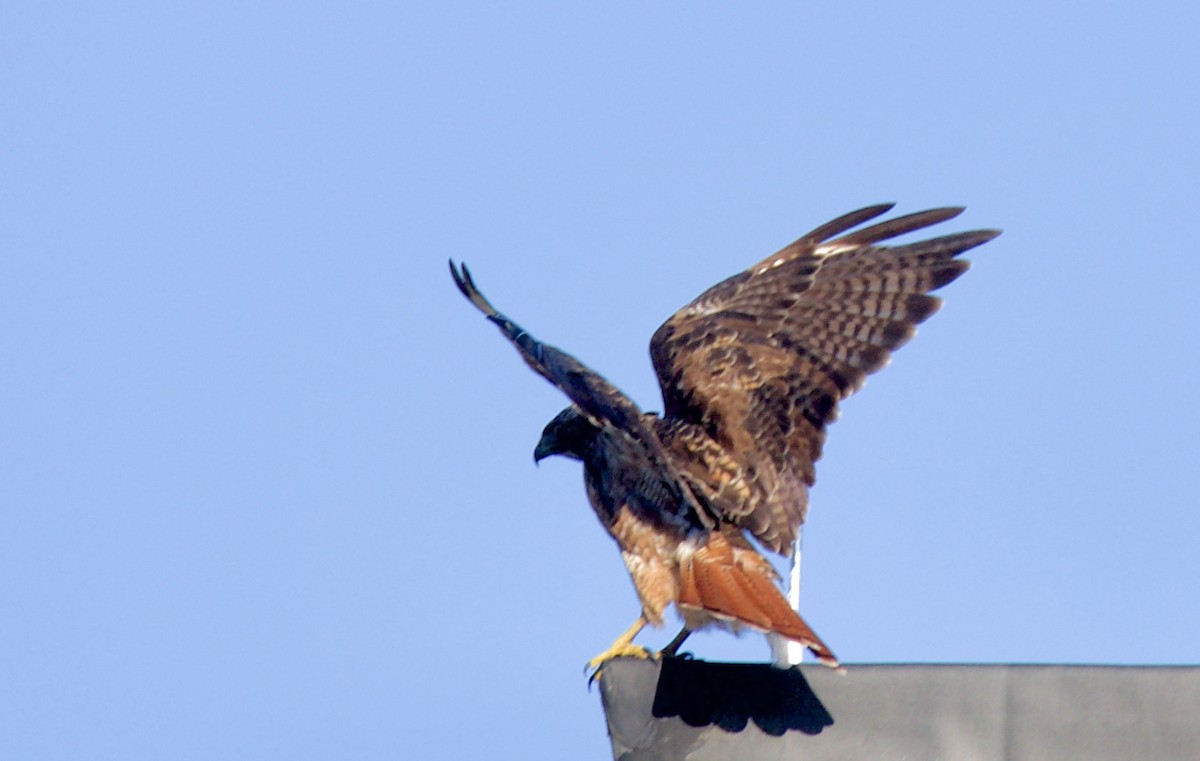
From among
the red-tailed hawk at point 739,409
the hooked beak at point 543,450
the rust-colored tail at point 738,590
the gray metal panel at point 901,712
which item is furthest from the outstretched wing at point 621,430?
the gray metal panel at point 901,712

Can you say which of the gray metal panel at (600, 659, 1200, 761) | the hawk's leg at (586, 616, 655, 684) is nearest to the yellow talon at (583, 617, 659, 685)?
the hawk's leg at (586, 616, 655, 684)

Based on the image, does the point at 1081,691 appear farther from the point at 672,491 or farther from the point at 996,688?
the point at 672,491

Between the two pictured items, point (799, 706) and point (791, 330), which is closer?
point (799, 706)

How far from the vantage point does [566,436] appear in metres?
5.82

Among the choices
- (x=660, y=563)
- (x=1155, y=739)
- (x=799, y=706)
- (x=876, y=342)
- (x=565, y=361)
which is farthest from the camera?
(x=876, y=342)

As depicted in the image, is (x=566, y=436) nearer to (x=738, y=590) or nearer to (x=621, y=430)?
(x=621, y=430)

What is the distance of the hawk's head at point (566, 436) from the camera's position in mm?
5734

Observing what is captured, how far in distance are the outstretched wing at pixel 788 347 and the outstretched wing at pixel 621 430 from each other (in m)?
0.20

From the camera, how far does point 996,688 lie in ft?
9.16

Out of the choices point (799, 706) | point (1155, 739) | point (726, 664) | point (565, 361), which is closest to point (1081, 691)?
point (1155, 739)

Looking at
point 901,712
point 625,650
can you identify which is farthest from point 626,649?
point 901,712

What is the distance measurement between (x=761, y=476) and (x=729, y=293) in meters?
1.03

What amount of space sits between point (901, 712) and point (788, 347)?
325cm

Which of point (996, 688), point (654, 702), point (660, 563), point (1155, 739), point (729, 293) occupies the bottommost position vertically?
point (1155, 739)
